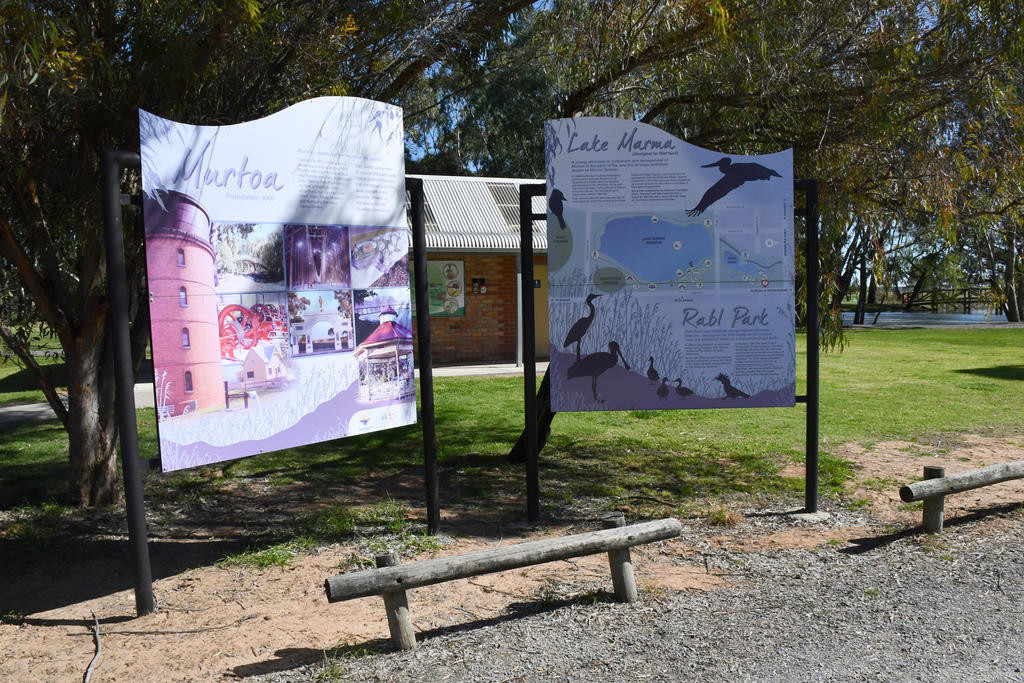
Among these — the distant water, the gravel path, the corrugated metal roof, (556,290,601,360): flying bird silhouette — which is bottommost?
the gravel path

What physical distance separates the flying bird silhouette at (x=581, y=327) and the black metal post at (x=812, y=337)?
63.8 inches

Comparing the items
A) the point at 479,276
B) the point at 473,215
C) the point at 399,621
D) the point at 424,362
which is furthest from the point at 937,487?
the point at 473,215

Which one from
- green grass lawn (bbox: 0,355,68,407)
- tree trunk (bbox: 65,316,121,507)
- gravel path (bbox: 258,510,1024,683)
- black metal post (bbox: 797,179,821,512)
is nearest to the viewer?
gravel path (bbox: 258,510,1024,683)

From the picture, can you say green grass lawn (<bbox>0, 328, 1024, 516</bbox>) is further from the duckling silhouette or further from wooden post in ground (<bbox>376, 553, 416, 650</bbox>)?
wooden post in ground (<bbox>376, 553, 416, 650</bbox>)

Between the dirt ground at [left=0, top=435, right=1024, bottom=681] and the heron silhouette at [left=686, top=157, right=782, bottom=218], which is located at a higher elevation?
the heron silhouette at [left=686, top=157, right=782, bottom=218]

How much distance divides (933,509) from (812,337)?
1484 millimetres

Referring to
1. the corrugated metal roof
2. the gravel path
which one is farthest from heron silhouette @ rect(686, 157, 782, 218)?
the corrugated metal roof

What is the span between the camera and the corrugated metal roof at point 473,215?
53.2ft

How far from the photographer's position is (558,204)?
6.04 meters

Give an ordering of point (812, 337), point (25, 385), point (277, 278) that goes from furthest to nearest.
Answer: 1. point (25, 385)
2. point (812, 337)
3. point (277, 278)

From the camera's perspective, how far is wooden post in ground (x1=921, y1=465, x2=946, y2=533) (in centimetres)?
588

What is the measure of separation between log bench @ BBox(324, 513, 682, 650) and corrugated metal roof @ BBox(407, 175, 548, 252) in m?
11.6

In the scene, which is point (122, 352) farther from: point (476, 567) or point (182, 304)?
point (476, 567)

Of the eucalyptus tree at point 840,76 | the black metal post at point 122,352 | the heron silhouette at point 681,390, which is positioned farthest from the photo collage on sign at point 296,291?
the eucalyptus tree at point 840,76
